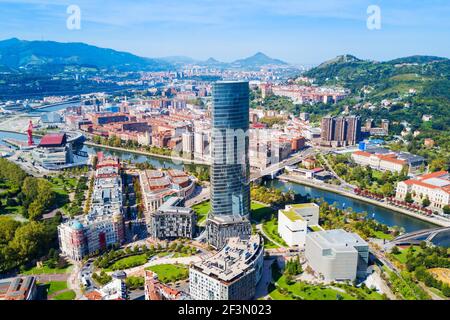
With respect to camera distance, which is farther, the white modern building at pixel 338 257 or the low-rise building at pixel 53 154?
the low-rise building at pixel 53 154

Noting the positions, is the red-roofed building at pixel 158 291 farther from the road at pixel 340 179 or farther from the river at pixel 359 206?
the road at pixel 340 179

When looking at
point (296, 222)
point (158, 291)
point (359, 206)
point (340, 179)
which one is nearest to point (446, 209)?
point (359, 206)

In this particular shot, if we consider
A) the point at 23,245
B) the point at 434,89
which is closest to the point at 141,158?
the point at 23,245

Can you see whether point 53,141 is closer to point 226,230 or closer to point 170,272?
point 226,230

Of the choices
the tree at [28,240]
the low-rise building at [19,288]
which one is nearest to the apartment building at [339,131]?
the tree at [28,240]
